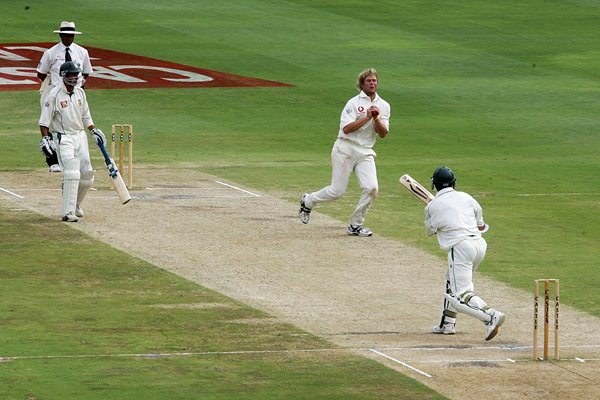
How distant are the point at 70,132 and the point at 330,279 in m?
4.39

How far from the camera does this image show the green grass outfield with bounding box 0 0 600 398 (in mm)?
19891

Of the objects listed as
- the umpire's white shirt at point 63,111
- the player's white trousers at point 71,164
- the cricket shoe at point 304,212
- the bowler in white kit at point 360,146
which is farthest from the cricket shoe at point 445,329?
the umpire's white shirt at point 63,111

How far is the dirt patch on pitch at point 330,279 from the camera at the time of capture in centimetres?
1243

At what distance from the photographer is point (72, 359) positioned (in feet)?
41.2

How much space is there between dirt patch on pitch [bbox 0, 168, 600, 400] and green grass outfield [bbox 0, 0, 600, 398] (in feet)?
2.39

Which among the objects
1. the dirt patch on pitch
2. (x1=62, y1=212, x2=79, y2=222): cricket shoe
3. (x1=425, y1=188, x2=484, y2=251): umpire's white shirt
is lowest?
(x1=62, y1=212, x2=79, y2=222): cricket shoe

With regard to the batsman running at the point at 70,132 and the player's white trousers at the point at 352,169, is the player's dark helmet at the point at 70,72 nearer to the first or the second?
the batsman running at the point at 70,132

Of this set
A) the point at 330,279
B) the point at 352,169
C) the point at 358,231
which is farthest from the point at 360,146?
the point at 330,279

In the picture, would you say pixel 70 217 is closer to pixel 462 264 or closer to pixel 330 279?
pixel 330 279

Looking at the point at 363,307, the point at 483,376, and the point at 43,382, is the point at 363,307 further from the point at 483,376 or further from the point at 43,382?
the point at 43,382

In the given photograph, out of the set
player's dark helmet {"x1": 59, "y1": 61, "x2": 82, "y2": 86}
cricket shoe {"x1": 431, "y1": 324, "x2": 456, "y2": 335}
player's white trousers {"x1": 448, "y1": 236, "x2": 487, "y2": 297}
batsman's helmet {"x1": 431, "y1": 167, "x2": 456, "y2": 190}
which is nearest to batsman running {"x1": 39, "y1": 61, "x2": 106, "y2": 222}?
player's dark helmet {"x1": 59, "y1": 61, "x2": 82, "y2": 86}

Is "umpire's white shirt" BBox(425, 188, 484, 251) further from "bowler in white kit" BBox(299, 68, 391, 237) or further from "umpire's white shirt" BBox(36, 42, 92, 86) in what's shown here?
"umpire's white shirt" BBox(36, 42, 92, 86)

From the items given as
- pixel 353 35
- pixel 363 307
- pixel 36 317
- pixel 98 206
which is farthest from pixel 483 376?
pixel 353 35

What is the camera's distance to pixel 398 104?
2986 cm
